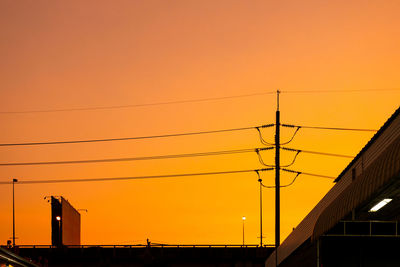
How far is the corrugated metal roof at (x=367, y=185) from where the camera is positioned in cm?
1695

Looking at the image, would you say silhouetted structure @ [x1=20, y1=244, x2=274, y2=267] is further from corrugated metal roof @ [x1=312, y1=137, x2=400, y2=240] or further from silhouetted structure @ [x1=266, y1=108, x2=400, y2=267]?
corrugated metal roof @ [x1=312, y1=137, x2=400, y2=240]

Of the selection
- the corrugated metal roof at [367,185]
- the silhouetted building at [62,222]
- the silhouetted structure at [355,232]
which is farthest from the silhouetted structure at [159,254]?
the corrugated metal roof at [367,185]

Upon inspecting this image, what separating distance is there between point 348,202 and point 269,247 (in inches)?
2363

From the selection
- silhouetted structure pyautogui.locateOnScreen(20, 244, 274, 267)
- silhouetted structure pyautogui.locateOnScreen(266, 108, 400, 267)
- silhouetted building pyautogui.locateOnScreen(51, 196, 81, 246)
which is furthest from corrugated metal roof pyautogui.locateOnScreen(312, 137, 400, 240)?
silhouetted building pyautogui.locateOnScreen(51, 196, 81, 246)

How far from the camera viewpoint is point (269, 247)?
80938 mm

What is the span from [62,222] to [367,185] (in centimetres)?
8744

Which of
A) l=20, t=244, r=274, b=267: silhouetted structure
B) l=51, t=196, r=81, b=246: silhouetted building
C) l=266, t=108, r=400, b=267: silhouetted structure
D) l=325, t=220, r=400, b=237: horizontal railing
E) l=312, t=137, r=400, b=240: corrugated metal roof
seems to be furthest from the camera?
l=51, t=196, r=81, b=246: silhouetted building

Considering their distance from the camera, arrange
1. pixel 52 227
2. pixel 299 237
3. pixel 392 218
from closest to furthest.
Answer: pixel 392 218
pixel 299 237
pixel 52 227

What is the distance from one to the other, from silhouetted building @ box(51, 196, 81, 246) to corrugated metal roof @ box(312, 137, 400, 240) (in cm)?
7615

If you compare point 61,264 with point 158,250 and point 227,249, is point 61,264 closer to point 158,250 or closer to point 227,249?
point 158,250

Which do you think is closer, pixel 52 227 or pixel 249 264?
pixel 249 264

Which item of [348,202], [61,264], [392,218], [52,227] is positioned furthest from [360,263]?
[52,227]

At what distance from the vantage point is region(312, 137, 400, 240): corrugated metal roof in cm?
1695

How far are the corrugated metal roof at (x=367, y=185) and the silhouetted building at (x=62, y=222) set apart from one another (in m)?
76.2
